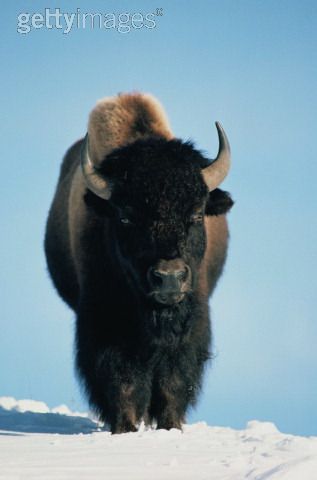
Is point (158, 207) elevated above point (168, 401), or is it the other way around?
point (158, 207)

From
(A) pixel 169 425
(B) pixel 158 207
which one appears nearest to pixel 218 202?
(B) pixel 158 207

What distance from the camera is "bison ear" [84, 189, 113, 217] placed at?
27.8ft

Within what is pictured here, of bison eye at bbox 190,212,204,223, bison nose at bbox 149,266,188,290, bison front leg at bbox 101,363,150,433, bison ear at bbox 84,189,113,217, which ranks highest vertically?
bison ear at bbox 84,189,113,217

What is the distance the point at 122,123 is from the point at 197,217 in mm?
1966

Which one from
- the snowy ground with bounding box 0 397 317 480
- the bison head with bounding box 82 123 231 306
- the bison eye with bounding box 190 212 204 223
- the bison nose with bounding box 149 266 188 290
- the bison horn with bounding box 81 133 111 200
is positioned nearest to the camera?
the snowy ground with bounding box 0 397 317 480

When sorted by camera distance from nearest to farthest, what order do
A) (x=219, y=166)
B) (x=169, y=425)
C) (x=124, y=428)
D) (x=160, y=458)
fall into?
(x=160, y=458)
(x=124, y=428)
(x=169, y=425)
(x=219, y=166)

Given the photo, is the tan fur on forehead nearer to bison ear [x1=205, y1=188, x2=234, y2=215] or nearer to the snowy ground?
bison ear [x1=205, y1=188, x2=234, y2=215]

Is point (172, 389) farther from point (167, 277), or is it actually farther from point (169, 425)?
point (167, 277)

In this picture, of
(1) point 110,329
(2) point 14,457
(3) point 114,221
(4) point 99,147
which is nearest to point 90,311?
(1) point 110,329

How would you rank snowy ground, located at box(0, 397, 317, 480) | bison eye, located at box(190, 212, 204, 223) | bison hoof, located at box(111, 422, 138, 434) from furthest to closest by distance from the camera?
bison hoof, located at box(111, 422, 138, 434)
bison eye, located at box(190, 212, 204, 223)
snowy ground, located at box(0, 397, 317, 480)

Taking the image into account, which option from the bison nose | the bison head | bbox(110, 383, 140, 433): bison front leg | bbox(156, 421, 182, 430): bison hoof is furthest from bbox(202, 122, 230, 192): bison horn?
bbox(156, 421, 182, 430): bison hoof

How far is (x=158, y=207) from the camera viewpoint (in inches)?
297

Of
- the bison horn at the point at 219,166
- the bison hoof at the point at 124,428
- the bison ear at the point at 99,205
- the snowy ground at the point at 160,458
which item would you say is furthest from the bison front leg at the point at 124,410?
the bison horn at the point at 219,166

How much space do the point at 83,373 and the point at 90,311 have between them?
0.57 m
